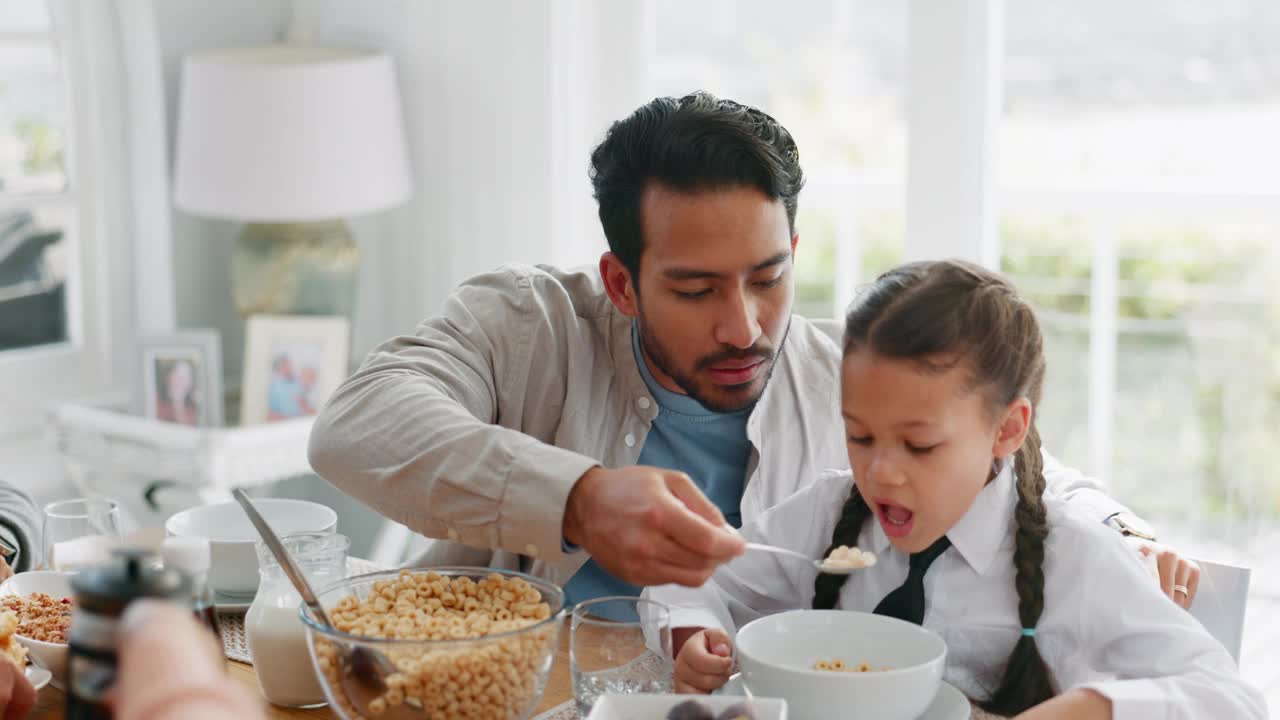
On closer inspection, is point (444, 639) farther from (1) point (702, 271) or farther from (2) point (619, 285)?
(2) point (619, 285)

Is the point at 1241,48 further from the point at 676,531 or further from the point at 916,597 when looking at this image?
the point at 676,531

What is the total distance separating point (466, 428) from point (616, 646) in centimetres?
35

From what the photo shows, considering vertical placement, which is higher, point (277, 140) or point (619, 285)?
point (277, 140)

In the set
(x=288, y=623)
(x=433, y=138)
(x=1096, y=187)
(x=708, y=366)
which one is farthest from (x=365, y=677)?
(x=1096, y=187)

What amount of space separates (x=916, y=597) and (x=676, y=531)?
34 cm

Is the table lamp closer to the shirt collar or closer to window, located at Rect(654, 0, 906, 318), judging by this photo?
window, located at Rect(654, 0, 906, 318)

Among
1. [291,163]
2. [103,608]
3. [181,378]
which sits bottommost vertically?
[181,378]

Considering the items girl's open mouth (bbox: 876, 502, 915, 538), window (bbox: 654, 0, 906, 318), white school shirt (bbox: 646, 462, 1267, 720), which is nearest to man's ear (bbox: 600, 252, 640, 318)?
white school shirt (bbox: 646, 462, 1267, 720)

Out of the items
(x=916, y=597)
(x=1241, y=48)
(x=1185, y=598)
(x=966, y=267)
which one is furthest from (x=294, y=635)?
(x=1241, y=48)

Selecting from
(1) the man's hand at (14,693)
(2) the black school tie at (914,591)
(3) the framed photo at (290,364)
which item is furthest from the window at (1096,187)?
(1) the man's hand at (14,693)

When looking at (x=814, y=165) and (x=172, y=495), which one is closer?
(x=172, y=495)

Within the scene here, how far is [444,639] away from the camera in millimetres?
1081

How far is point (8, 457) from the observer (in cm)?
311

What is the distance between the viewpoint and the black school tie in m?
1.39
